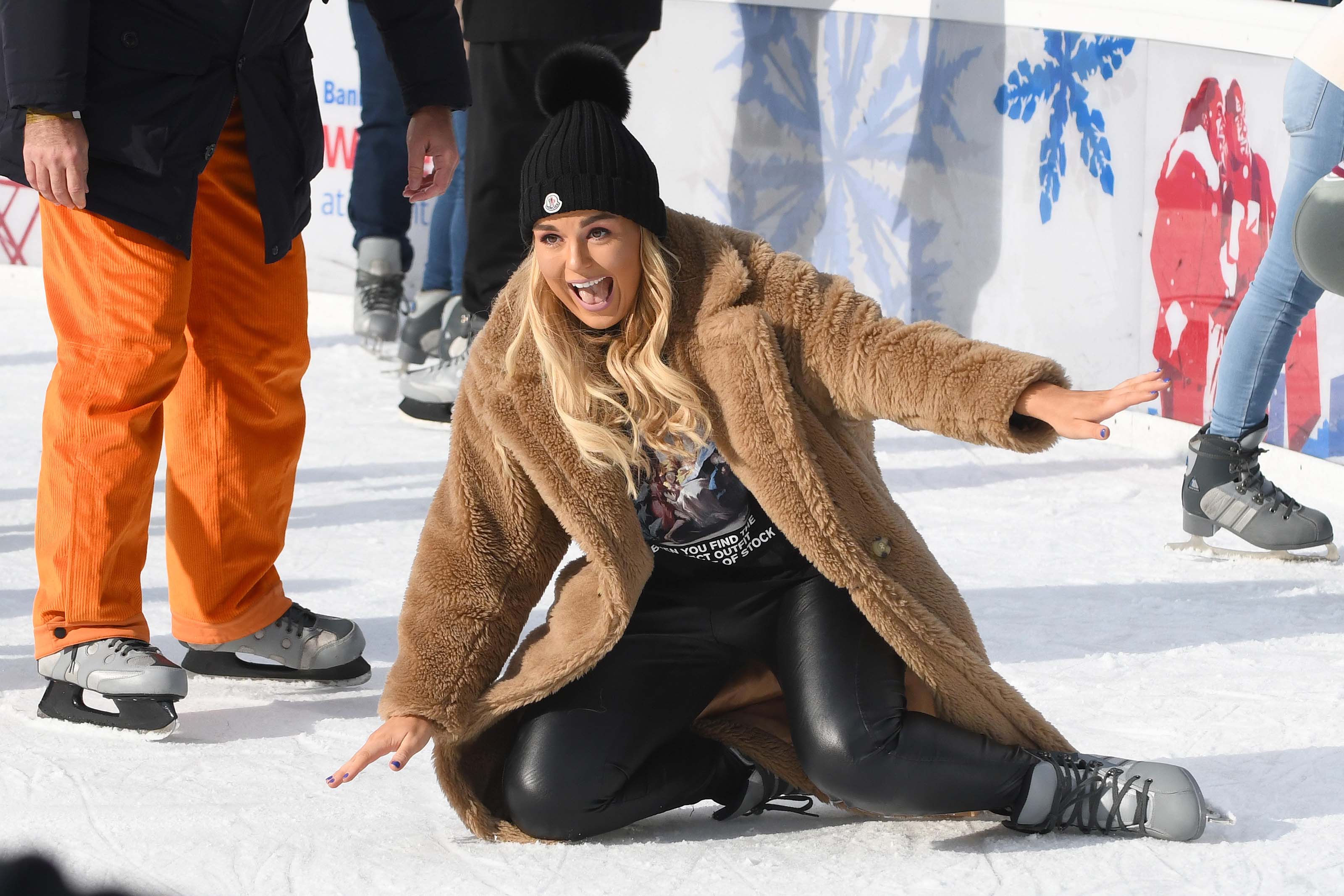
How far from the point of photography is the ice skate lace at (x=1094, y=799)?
203 centimetres

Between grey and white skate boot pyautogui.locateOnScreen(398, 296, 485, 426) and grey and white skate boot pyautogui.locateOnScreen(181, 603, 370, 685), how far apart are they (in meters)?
2.13

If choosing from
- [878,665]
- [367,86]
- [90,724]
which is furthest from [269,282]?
[367,86]

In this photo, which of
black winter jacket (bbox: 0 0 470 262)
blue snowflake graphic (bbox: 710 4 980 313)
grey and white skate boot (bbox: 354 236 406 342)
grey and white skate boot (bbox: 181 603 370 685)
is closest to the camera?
black winter jacket (bbox: 0 0 470 262)

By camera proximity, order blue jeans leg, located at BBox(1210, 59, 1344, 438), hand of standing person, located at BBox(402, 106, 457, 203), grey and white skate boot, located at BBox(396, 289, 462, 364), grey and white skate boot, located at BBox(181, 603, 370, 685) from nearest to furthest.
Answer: grey and white skate boot, located at BBox(181, 603, 370, 685) < hand of standing person, located at BBox(402, 106, 457, 203) < blue jeans leg, located at BBox(1210, 59, 1344, 438) < grey and white skate boot, located at BBox(396, 289, 462, 364)

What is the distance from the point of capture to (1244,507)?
3535 mm

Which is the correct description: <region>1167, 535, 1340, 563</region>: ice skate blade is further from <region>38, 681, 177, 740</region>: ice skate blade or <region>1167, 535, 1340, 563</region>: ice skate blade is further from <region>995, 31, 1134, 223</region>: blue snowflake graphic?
<region>38, 681, 177, 740</region>: ice skate blade

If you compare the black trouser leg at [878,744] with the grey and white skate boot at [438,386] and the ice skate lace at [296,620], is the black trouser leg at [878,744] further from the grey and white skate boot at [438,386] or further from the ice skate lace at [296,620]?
the grey and white skate boot at [438,386]

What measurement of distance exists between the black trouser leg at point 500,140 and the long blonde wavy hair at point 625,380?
2.19 metres

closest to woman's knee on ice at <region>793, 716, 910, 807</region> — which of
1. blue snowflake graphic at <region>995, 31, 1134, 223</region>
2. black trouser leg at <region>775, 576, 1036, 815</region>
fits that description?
black trouser leg at <region>775, 576, 1036, 815</region>

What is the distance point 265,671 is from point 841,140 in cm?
323

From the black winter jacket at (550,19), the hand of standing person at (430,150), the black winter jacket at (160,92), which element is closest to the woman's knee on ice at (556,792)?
the black winter jacket at (160,92)

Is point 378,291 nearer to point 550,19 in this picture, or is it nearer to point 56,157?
point 550,19

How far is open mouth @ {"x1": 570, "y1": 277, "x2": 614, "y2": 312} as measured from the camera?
85.1 inches

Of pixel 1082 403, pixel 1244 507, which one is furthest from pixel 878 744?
pixel 1244 507
